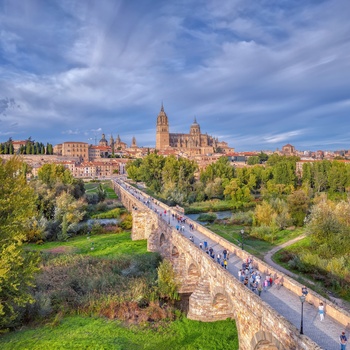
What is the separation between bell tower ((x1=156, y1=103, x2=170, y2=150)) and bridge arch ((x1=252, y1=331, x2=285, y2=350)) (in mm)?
156913

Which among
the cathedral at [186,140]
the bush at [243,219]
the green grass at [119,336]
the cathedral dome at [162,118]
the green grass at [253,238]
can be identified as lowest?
the green grass at [119,336]

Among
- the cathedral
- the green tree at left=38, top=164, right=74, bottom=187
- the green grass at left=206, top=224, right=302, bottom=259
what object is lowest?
the green grass at left=206, top=224, right=302, bottom=259

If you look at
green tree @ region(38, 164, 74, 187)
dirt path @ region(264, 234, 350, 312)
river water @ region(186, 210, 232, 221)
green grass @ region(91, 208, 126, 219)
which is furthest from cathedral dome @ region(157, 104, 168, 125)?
dirt path @ region(264, 234, 350, 312)

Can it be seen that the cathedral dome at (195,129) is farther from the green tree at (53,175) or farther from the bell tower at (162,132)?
the green tree at (53,175)

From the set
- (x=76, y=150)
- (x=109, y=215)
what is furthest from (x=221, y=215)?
(x=76, y=150)

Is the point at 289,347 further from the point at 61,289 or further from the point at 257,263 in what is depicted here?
the point at 61,289

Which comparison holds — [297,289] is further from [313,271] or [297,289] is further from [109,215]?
[109,215]

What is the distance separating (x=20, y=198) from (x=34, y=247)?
17.3 meters

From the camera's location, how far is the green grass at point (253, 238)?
28.2 metres

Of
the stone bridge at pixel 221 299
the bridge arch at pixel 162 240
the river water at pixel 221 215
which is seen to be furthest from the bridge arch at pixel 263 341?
the river water at pixel 221 215

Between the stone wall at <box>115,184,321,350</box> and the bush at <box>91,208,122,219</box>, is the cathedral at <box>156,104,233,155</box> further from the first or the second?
the stone wall at <box>115,184,321,350</box>

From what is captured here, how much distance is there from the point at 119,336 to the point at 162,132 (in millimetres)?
156512

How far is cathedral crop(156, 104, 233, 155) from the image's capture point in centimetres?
16612

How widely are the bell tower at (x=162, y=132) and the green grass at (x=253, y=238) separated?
132 m
